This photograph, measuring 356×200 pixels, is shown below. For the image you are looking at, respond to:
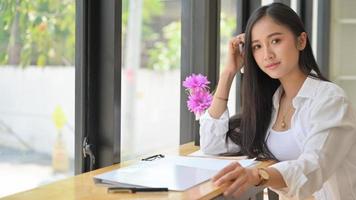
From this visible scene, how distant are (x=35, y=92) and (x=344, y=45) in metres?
3.38

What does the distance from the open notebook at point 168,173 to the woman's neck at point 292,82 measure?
279 mm

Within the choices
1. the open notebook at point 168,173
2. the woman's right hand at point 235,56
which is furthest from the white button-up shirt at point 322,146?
the woman's right hand at point 235,56

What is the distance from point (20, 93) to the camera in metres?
1.54

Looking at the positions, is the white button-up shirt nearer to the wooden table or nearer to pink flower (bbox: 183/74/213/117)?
the wooden table

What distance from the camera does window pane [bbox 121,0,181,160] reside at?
1.99m

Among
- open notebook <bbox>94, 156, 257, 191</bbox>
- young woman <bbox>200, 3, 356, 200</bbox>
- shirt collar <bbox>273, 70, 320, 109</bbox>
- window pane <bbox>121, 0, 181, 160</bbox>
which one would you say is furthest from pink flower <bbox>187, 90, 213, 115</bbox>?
shirt collar <bbox>273, 70, 320, 109</bbox>

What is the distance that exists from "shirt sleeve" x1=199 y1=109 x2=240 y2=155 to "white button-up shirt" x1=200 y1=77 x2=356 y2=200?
0.30 meters

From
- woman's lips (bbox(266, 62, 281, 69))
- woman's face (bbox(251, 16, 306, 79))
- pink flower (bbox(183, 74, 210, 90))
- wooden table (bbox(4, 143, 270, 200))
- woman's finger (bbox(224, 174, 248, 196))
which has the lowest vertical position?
wooden table (bbox(4, 143, 270, 200))

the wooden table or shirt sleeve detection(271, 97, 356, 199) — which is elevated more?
shirt sleeve detection(271, 97, 356, 199)

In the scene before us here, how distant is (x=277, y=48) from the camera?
1678 mm

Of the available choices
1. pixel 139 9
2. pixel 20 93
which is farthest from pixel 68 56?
pixel 139 9

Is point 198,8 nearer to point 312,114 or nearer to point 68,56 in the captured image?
point 68,56

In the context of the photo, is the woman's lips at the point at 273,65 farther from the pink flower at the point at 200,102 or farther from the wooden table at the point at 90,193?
the wooden table at the point at 90,193

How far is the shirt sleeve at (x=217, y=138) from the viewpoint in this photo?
6.18 ft
